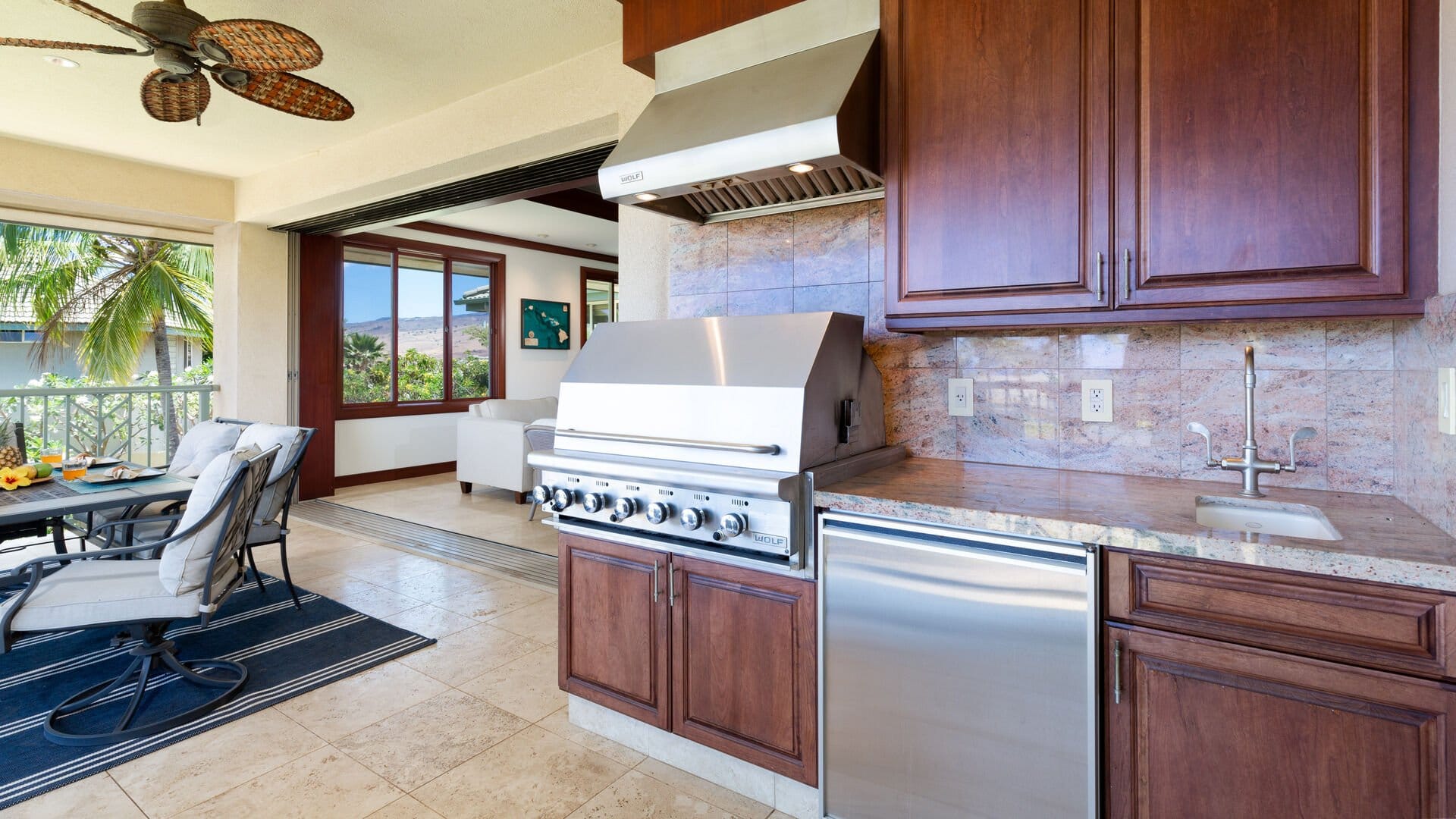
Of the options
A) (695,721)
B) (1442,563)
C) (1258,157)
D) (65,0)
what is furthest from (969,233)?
(65,0)

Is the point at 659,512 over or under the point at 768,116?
under

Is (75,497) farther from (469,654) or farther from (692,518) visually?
(692,518)

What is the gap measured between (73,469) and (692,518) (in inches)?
133

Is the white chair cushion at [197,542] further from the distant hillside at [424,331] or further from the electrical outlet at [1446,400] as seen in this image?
the distant hillside at [424,331]

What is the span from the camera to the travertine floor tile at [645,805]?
1810mm

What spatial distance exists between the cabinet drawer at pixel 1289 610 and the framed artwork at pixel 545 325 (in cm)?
755

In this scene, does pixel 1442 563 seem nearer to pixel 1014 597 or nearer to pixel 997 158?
pixel 1014 597

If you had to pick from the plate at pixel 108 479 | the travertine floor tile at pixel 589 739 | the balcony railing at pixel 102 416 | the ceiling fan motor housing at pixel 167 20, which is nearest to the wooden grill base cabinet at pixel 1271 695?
the travertine floor tile at pixel 589 739

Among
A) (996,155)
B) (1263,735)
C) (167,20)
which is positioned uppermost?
(167,20)

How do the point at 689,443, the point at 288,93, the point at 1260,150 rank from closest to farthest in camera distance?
the point at 1260,150 < the point at 689,443 < the point at 288,93

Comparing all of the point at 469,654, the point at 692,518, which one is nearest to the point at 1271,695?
the point at 692,518

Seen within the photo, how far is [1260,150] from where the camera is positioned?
4.77 feet

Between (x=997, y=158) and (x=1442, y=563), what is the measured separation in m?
1.21

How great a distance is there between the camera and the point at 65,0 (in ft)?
6.54
